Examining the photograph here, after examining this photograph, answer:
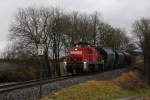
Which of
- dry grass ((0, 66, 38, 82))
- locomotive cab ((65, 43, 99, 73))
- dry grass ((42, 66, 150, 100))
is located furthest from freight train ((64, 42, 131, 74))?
dry grass ((42, 66, 150, 100))

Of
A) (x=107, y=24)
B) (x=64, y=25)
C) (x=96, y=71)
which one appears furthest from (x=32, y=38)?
(x=107, y=24)

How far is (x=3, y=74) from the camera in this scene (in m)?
46.2

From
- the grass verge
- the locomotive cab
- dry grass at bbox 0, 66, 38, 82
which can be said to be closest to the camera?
the grass verge

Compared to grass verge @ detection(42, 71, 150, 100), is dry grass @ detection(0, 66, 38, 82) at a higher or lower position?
higher

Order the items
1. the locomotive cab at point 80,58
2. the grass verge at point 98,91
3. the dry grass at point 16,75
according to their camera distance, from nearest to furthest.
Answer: the grass verge at point 98,91 → the dry grass at point 16,75 → the locomotive cab at point 80,58

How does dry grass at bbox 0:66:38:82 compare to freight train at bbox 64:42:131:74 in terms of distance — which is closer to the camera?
dry grass at bbox 0:66:38:82

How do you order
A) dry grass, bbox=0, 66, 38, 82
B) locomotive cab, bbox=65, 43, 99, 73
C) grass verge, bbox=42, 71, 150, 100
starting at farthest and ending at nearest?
1. locomotive cab, bbox=65, 43, 99, 73
2. dry grass, bbox=0, 66, 38, 82
3. grass verge, bbox=42, 71, 150, 100

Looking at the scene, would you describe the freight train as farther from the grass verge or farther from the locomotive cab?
the grass verge

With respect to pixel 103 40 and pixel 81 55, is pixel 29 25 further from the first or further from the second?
pixel 103 40

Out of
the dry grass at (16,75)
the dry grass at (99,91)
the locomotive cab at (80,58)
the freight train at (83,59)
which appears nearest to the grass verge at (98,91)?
the dry grass at (99,91)

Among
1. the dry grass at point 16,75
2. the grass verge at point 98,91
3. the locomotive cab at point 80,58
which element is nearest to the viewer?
the grass verge at point 98,91

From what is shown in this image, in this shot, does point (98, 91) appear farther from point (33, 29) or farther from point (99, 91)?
point (33, 29)

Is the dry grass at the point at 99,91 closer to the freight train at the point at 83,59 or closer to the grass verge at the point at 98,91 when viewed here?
the grass verge at the point at 98,91

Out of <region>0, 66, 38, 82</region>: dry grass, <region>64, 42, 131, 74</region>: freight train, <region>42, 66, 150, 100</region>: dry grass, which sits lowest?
<region>42, 66, 150, 100</region>: dry grass
